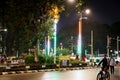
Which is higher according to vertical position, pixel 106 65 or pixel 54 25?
pixel 54 25

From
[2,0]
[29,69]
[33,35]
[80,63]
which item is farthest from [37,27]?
[2,0]

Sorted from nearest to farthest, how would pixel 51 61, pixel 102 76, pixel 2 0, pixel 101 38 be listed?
pixel 2 0 < pixel 102 76 < pixel 51 61 < pixel 101 38

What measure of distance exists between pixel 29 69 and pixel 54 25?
7.71 metres

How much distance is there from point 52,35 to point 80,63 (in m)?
7.90

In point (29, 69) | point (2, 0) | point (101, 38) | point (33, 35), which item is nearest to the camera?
point (2, 0)

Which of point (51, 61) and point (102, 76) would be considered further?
point (51, 61)

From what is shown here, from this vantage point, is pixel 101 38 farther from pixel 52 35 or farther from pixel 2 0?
pixel 2 0

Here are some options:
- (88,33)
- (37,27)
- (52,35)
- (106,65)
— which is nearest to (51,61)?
(52,35)

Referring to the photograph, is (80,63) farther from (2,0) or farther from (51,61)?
(2,0)

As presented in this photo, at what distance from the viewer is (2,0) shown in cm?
1606

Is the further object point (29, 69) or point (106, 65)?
point (29, 69)

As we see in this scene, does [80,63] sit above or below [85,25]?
below

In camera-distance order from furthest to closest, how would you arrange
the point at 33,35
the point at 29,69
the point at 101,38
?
the point at 101,38
the point at 33,35
the point at 29,69

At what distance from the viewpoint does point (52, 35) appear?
157 ft
